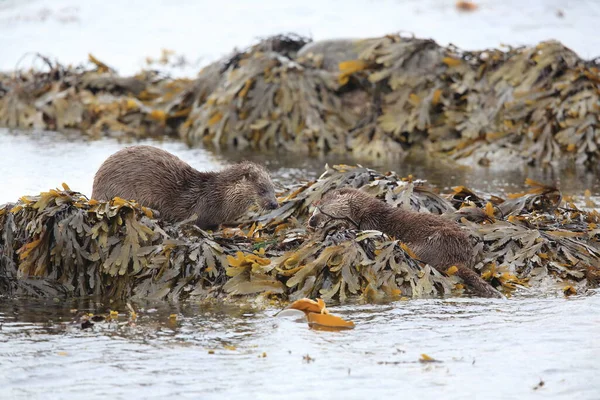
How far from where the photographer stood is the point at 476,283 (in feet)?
18.5

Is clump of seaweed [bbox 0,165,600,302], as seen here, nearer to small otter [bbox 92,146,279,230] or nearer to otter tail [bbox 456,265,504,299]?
otter tail [bbox 456,265,504,299]

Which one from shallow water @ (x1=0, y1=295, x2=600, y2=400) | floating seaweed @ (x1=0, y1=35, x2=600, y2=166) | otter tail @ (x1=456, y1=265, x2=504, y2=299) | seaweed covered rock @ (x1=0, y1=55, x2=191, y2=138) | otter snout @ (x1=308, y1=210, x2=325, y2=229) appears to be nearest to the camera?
shallow water @ (x1=0, y1=295, x2=600, y2=400)

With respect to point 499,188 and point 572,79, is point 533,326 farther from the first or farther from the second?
point 572,79

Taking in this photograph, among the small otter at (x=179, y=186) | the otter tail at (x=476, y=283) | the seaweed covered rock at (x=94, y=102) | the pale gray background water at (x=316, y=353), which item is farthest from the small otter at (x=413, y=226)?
the seaweed covered rock at (x=94, y=102)

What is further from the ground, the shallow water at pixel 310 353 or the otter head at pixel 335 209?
the otter head at pixel 335 209

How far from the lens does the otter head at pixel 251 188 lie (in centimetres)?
666

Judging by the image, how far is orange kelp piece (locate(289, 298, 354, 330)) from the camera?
4.91 m

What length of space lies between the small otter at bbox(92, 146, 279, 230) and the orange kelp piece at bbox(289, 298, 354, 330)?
5.56ft

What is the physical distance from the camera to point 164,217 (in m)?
6.47

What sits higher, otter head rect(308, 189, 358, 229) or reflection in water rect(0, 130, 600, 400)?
otter head rect(308, 189, 358, 229)


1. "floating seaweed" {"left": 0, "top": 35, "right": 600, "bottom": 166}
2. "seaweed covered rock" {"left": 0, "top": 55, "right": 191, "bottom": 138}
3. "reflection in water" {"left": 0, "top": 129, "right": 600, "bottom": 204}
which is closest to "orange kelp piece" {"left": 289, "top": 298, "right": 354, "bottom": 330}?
"reflection in water" {"left": 0, "top": 129, "right": 600, "bottom": 204}

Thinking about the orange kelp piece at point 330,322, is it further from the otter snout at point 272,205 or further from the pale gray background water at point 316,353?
the otter snout at point 272,205

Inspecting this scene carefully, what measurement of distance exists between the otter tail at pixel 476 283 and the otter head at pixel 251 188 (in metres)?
1.65

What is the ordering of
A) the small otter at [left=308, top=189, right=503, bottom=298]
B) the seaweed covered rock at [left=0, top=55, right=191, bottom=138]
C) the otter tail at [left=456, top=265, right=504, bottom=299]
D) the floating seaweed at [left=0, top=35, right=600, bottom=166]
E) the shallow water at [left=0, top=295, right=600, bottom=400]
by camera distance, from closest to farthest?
1. the shallow water at [left=0, top=295, right=600, bottom=400]
2. the otter tail at [left=456, top=265, right=504, bottom=299]
3. the small otter at [left=308, top=189, right=503, bottom=298]
4. the floating seaweed at [left=0, top=35, right=600, bottom=166]
5. the seaweed covered rock at [left=0, top=55, right=191, bottom=138]
